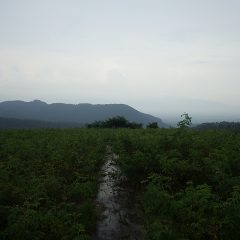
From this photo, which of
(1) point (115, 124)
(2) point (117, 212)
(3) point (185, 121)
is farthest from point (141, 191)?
(1) point (115, 124)

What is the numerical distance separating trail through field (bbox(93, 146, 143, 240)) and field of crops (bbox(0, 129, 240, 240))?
249mm

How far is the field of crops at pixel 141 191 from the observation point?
7117 millimetres

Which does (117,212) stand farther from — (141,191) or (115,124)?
(115,124)

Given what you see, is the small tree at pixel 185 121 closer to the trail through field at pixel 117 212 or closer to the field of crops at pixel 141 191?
the field of crops at pixel 141 191

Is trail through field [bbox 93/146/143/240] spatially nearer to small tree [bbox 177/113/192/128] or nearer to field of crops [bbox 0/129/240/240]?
field of crops [bbox 0/129/240/240]

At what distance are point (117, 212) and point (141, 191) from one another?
1545 millimetres

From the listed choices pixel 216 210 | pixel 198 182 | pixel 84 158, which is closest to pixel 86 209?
pixel 216 210

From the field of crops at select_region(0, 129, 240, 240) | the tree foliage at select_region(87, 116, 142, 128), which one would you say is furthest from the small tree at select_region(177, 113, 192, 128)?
the tree foliage at select_region(87, 116, 142, 128)

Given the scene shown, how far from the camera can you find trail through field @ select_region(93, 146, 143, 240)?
7863 mm

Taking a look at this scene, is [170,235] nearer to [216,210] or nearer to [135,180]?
[216,210]

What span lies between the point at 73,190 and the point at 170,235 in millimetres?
3585

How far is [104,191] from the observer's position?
1052 cm

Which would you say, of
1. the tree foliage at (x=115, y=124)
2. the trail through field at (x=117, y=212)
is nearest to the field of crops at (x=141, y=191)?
the trail through field at (x=117, y=212)

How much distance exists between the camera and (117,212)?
9086 mm
